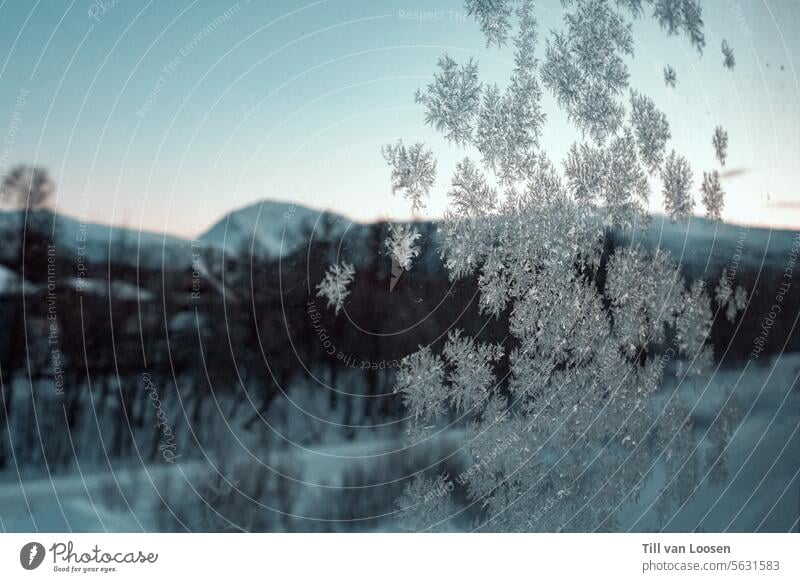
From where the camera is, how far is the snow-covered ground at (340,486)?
1.80 m

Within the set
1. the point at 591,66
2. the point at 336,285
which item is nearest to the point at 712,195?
the point at 591,66

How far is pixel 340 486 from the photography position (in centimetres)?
189

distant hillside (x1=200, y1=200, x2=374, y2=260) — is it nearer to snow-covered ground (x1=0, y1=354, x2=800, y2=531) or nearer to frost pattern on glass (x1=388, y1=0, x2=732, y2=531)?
frost pattern on glass (x1=388, y1=0, x2=732, y2=531)

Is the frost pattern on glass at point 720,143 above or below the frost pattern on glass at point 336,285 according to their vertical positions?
above

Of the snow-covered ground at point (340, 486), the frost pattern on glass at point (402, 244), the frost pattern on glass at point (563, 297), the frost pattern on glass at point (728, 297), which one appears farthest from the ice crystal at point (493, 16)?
the snow-covered ground at point (340, 486)

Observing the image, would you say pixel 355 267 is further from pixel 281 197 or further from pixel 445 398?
pixel 445 398

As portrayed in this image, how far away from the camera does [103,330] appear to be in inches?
70.1

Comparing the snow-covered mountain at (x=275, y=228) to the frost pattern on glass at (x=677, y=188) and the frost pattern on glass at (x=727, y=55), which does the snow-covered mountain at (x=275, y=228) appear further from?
the frost pattern on glass at (x=727, y=55)

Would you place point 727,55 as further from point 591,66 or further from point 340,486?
point 340,486

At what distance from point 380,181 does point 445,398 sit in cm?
Result: 45

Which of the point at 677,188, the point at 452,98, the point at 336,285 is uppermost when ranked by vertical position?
the point at 452,98

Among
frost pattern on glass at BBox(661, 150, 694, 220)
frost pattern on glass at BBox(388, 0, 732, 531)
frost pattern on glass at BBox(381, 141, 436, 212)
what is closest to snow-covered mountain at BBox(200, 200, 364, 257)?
frost pattern on glass at BBox(381, 141, 436, 212)

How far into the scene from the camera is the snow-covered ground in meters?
1.80
